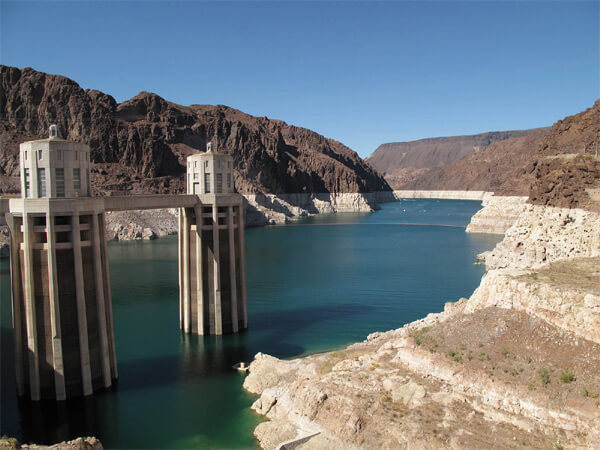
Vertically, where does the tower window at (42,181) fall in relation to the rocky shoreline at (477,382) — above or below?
above

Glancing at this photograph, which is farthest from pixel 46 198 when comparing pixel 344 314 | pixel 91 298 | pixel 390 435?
pixel 344 314

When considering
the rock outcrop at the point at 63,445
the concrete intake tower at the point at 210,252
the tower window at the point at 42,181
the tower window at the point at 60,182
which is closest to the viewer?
the rock outcrop at the point at 63,445

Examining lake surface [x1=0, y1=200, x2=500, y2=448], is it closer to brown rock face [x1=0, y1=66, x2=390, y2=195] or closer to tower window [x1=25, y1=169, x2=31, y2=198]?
tower window [x1=25, y1=169, x2=31, y2=198]

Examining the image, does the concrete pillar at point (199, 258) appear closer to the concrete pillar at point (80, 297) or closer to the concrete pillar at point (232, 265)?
the concrete pillar at point (232, 265)

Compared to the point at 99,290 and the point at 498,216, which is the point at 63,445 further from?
the point at 498,216

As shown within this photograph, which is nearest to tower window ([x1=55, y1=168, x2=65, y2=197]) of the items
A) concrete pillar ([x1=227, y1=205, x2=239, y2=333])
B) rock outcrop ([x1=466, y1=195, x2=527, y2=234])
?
concrete pillar ([x1=227, y1=205, x2=239, y2=333])

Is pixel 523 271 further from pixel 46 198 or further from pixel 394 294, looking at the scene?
pixel 394 294

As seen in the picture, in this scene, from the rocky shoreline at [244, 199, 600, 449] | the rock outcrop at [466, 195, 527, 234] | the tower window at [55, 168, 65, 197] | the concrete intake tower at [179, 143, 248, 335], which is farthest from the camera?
the rock outcrop at [466, 195, 527, 234]

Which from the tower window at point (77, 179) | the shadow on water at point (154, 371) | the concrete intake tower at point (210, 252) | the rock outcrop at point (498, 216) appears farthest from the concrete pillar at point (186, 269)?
the rock outcrop at point (498, 216)
